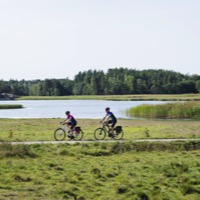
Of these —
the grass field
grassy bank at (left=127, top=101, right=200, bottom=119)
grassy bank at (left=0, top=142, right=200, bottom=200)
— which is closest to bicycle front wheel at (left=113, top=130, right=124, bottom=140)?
the grass field

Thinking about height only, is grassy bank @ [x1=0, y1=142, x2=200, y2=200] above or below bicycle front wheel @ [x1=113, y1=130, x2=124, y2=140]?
below

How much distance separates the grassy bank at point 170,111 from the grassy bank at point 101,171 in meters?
32.6

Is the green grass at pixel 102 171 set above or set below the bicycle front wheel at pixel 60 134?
below

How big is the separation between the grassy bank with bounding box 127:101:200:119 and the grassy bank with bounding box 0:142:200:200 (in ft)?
107

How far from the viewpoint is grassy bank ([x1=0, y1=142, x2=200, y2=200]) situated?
46.0 feet

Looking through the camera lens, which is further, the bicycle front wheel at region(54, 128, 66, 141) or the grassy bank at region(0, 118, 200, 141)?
the grassy bank at region(0, 118, 200, 141)

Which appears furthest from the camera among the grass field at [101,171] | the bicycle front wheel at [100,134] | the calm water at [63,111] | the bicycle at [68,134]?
the calm water at [63,111]

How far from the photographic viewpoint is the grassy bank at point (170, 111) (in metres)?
56.0

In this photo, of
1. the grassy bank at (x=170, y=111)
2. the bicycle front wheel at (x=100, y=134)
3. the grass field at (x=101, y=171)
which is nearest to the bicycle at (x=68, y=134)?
the bicycle front wheel at (x=100, y=134)

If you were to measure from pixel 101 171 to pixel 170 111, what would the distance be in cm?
4133

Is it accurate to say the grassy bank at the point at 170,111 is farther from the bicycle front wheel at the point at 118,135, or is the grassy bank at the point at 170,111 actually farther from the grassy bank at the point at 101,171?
the grassy bank at the point at 101,171

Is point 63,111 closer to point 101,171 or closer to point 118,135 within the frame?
point 118,135

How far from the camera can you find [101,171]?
55.9ft

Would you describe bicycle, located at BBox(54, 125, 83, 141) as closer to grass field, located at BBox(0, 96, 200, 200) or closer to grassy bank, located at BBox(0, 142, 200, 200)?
grass field, located at BBox(0, 96, 200, 200)
